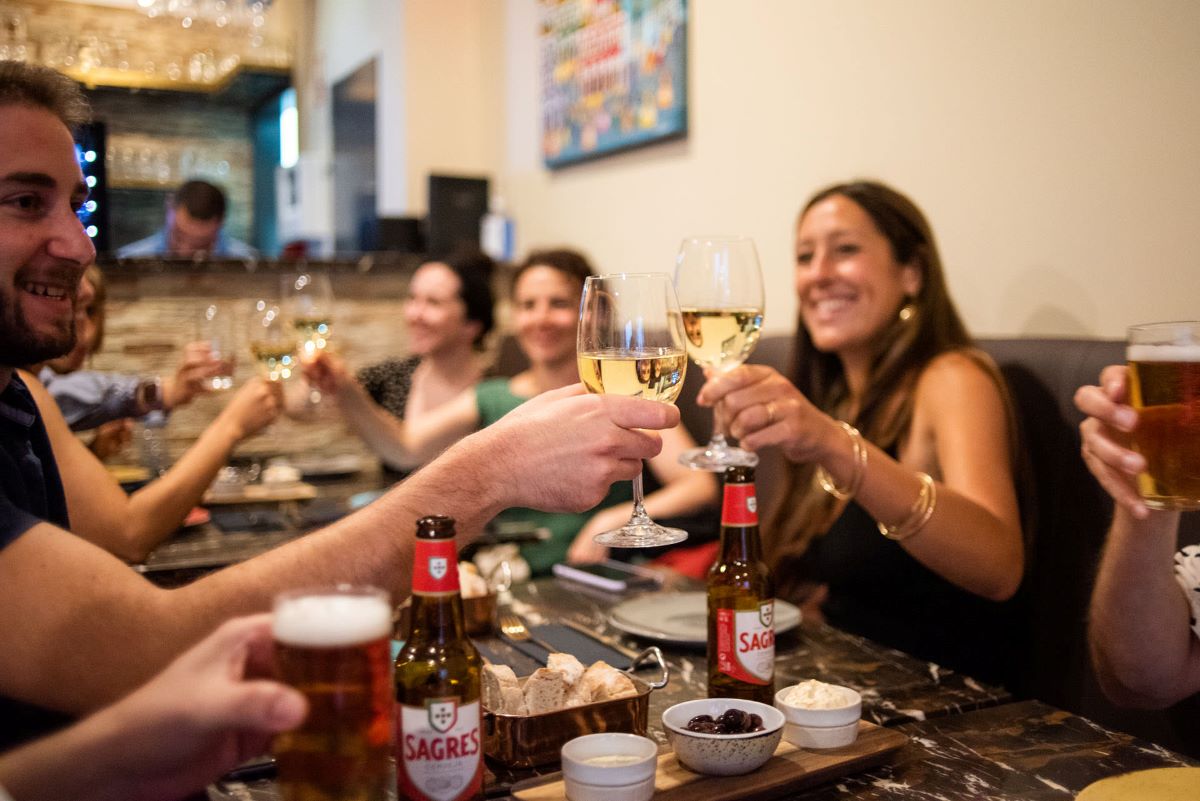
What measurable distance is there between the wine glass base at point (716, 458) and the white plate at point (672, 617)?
24 cm

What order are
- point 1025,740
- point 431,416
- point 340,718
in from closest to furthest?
point 340,718 < point 1025,740 < point 431,416

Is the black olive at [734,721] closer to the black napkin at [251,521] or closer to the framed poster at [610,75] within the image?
the black napkin at [251,521]

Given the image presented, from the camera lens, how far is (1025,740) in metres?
1.13

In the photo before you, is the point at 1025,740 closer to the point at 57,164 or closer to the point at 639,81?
the point at 57,164

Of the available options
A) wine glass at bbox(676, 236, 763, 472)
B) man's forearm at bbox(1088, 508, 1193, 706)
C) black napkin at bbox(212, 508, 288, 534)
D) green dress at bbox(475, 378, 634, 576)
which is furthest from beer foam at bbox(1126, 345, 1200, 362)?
black napkin at bbox(212, 508, 288, 534)

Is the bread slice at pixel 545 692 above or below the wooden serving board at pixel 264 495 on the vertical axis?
above

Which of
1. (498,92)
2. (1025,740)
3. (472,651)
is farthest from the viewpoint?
(498,92)

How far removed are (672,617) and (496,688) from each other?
0.54m

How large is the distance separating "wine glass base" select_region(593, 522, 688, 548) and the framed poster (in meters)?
2.52

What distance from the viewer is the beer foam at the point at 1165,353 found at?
955 mm

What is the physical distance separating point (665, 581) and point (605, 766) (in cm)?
95

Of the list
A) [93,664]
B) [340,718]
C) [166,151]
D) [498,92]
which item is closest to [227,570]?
[93,664]

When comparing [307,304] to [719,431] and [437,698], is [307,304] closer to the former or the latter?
[719,431]

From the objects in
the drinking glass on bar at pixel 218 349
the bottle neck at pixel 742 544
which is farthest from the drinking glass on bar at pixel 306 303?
the bottle neck at pixel 742 544
